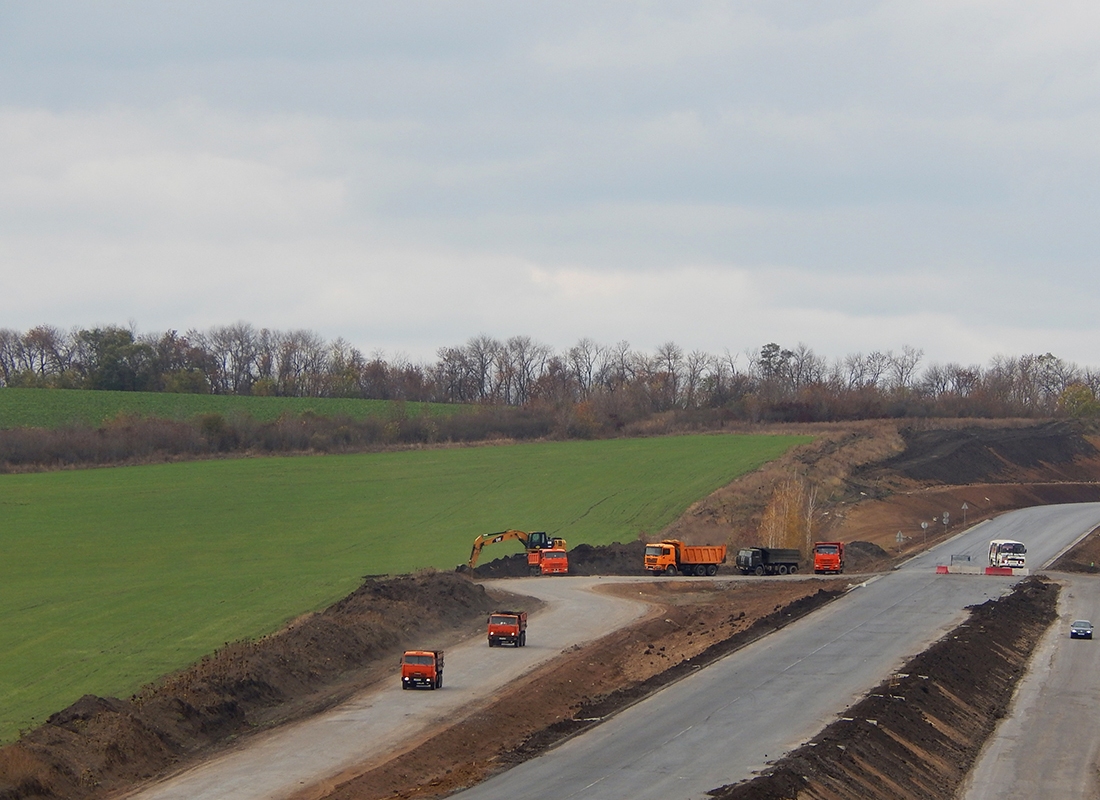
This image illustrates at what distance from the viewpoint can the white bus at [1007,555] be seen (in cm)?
8181

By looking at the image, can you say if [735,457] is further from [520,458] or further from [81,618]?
[81,618]

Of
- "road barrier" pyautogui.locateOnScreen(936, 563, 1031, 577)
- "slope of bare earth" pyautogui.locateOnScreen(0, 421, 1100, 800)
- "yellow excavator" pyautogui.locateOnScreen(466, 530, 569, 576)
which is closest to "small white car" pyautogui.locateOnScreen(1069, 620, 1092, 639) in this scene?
"slope of bare earth" pyautogui.locateOnScreen(0, 421, 1100, 800)

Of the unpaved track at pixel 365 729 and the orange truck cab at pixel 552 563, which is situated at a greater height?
the orange truck cab at pixel 552 563

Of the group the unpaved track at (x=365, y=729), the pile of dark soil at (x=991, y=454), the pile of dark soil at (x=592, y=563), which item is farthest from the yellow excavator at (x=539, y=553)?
the pile of dark soil at (x=991, y=454)

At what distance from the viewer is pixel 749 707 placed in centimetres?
4256

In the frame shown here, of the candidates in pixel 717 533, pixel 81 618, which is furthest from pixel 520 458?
pixel 81 618

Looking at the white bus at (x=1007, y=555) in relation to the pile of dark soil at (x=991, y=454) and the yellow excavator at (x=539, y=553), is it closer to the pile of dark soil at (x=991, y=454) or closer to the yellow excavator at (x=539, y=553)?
the yellow excavator at (x=539, y=553)

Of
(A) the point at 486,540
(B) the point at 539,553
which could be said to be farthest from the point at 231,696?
(B) the point at 539,553

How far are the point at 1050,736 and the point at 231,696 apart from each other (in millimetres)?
29618

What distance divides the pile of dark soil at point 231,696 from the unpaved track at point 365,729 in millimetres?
1754

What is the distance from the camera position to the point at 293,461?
140875 mm

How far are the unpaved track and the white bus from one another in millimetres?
32781

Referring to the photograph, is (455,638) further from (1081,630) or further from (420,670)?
(1081,630)

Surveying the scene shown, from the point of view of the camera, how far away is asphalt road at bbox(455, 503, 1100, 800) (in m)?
33.2
